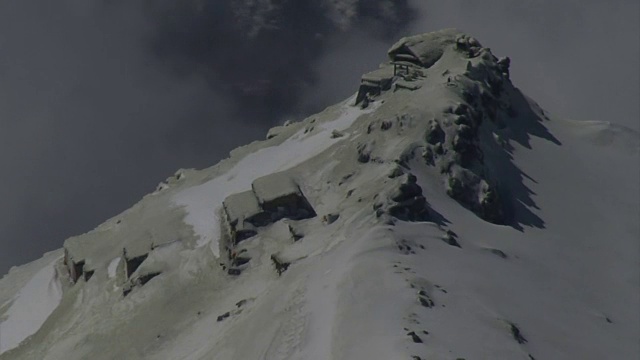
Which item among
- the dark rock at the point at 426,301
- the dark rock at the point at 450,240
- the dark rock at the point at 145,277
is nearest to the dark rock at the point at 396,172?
the dark rock at the point at 450,240

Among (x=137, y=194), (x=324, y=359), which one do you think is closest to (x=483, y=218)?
(x=324, y=359)

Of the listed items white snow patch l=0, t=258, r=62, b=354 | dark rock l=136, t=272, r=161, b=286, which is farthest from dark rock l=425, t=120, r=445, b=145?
white snow patch l=0, t=258, r=62, b=354

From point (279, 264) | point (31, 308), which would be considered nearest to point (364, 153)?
point (279, 264)

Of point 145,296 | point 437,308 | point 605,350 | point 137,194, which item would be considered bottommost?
point 605,350

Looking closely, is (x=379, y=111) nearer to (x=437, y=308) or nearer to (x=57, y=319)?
(x=57, y=319)

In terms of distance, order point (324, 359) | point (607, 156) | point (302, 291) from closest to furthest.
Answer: point (324, 359) → point (302, 291) → point (607, 156)

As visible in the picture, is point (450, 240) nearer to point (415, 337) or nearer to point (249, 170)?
point (415, 337)

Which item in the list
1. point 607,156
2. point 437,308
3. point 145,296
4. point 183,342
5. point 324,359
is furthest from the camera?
point 607,156

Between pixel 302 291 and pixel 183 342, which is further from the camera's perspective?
pixel 183 342

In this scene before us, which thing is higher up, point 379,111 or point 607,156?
point 379,111
